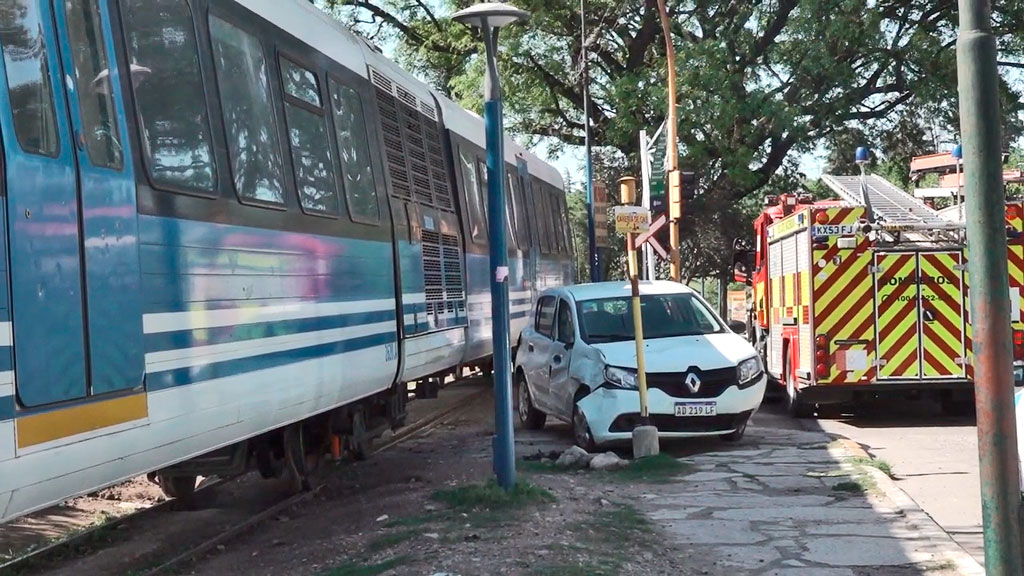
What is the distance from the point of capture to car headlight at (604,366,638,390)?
36.5 feet

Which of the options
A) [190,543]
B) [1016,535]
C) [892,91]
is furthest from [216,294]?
[892,91]

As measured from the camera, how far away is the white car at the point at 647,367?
1109 cm

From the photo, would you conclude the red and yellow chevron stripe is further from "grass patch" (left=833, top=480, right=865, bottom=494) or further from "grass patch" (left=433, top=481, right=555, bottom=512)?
"grass patch" (left=433, top=481, right=555, bottom=512)

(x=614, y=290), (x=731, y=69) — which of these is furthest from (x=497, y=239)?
(x=731, y=69)

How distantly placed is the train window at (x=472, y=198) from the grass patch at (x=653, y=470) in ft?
11.1

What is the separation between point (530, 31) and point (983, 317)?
80.1ft

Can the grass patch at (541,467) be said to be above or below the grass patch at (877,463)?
above

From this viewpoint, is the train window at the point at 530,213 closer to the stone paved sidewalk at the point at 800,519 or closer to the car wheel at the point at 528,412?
the car wheel at the point at 528,412

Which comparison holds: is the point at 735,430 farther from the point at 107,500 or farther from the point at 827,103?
the point at 827,103

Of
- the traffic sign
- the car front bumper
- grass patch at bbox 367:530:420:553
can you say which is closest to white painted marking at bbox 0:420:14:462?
grass patch at bbox 367:530:420:553

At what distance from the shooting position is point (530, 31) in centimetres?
2814

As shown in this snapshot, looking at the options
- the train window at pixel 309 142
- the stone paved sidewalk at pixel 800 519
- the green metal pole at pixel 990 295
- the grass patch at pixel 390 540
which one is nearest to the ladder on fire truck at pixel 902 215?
the stone paved sidewalk at pixel 800 519

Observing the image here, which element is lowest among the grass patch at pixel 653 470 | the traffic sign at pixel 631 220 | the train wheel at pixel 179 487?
the grass patch at pixel 653 470

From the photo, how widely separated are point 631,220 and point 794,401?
14.1 feet
